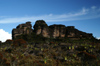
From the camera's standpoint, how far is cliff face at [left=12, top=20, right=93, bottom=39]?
74125mm

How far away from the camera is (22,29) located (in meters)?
73.4

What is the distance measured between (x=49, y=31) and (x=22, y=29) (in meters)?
19.6

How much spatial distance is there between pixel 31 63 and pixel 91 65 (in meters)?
9.43

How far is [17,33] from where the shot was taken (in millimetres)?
70812

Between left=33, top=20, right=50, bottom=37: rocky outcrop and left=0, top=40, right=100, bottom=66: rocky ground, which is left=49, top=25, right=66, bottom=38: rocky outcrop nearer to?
left=33, top=20, right=50, bottom=37: rocky outcrop

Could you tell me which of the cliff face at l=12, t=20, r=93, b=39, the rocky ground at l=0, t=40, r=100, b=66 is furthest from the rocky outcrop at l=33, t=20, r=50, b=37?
the rocky ground at l=0, t=40, r=100, b=66

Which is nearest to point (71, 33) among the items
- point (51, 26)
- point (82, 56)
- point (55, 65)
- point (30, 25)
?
point (51, 26)

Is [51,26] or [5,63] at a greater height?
[51,26]

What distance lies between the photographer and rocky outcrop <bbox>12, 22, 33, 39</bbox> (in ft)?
232

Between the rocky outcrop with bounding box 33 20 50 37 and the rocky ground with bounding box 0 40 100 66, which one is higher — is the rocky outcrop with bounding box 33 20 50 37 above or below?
above

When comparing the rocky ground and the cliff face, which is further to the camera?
the cliff face

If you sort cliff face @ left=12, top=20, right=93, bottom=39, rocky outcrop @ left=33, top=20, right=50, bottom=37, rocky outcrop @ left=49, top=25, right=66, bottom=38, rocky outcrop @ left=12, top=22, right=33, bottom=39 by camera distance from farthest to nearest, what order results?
rocky outcrop @ left=49, top=25, right=66, bottom=38
rocky outcrop @ left=33, top=20, right=50, bottom=37
cliff face @ left=12, top=20, right=93, bottom=39
rocky outcrop @ left=12, top=22, right=33, bottom=39

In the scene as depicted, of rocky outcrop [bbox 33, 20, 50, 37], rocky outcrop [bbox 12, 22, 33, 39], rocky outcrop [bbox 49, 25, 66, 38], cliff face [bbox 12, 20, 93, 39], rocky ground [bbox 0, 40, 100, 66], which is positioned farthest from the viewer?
rocky outcrop [bbox 49, 25, 66, 38]

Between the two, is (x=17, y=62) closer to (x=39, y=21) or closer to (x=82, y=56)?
(x=82, y=56)
